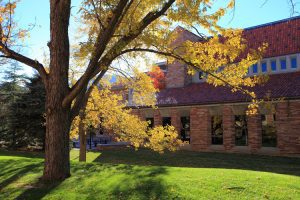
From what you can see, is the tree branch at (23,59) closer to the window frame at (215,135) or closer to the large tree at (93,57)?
the large tree at (93,57)

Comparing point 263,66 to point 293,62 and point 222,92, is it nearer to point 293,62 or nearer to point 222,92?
point 293,62

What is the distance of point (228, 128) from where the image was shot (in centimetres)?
2256

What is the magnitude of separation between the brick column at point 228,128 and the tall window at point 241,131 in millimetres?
276

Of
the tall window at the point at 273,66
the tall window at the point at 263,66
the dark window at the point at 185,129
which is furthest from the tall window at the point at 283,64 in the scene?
the dark window at the point at 185,129

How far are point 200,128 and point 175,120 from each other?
8.78 feet

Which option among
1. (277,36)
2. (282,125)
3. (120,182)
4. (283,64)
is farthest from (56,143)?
(277,36)

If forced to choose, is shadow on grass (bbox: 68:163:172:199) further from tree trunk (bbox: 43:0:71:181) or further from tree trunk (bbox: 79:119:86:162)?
tree trunk (bbox: 79:119:86:162)

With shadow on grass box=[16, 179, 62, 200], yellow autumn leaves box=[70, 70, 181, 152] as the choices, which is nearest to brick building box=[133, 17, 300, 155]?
yellow autumn leaves box=[70, 70, 181, 152]

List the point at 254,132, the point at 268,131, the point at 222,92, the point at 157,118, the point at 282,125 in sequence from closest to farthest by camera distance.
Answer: the point at 282,125
the point at 268,131
the point at 254,132
the point at 222,92
the point at 157,118

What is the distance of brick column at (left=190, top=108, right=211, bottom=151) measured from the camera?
77.8 feet

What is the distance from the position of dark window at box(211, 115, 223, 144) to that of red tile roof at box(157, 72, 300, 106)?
1445mm

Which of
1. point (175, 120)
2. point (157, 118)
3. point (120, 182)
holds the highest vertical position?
point (157, 118)

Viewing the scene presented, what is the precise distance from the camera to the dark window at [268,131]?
67.7 feet

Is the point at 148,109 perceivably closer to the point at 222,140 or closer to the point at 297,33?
the point at 222,140
